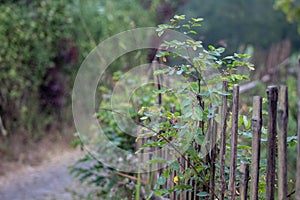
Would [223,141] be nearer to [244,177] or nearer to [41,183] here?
[244,177]

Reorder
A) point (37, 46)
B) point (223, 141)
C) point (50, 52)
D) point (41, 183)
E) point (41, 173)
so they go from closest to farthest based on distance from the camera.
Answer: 1. point (223, 141)
2. point (41, 183)
3. point (41, 173)
4. point (37, 46)
5. point (50, 52)

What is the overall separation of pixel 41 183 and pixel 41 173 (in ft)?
1.12

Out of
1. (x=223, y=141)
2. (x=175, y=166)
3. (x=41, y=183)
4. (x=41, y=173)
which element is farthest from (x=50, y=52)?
(x=223, y=141)

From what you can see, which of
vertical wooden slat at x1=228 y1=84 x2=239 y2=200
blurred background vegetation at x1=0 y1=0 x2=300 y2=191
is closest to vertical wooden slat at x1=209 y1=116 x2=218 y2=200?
vertical wooden slat at x1=228 y1=84 x2=239 y2=200

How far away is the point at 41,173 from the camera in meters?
4.83

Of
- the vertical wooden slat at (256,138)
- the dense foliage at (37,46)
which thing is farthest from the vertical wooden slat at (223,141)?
the dense foliage at (37,46)

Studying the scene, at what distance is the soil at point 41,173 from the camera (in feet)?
13.6

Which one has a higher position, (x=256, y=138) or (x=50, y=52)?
(x=50, y=52)

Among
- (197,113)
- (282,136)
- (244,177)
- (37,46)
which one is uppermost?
(37,46)

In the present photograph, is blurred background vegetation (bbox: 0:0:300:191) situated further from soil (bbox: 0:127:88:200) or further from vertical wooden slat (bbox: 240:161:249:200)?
vertical wooden slat (bbox: 240:161:249:200)

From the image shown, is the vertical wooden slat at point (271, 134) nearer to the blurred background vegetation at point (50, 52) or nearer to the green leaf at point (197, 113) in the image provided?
the green leaf at point (197, 113)

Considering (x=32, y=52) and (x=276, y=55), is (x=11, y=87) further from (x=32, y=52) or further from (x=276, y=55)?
(x=276, y=55)

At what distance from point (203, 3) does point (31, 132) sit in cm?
823

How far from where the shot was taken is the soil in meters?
4.16
